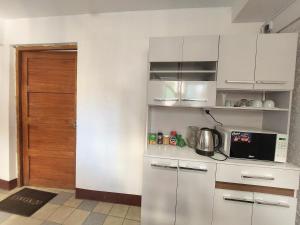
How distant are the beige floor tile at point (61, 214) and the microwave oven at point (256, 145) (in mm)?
1923

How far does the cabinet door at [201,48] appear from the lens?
1739mm

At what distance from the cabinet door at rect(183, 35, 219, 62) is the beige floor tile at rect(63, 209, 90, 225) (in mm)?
2066

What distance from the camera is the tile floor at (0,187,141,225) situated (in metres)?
2.02

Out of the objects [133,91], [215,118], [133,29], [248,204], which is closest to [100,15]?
[133,29]

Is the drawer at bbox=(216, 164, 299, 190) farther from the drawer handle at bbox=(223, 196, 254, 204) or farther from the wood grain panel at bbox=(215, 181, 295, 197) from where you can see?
the drawer handle at bbox=(223, 196, 254, 204)

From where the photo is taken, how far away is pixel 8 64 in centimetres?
252

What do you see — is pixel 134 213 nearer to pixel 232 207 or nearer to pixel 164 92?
pixel 232 207

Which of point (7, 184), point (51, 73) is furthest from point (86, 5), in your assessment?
point (7, 184)

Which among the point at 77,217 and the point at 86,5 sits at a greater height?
the point at 86,5

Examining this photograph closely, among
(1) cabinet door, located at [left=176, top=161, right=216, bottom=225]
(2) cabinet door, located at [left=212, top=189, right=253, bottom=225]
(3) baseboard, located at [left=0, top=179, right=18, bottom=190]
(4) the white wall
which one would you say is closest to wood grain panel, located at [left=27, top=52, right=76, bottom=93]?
→ (4) the white wall

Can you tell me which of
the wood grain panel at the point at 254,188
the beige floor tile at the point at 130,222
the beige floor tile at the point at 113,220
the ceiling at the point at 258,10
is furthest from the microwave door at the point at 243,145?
the beige floor tile at the point at 113,220

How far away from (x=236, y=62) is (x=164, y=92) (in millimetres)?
726

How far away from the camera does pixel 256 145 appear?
5.57ft

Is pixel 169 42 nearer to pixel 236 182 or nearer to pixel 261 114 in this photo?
pixel 261 114
